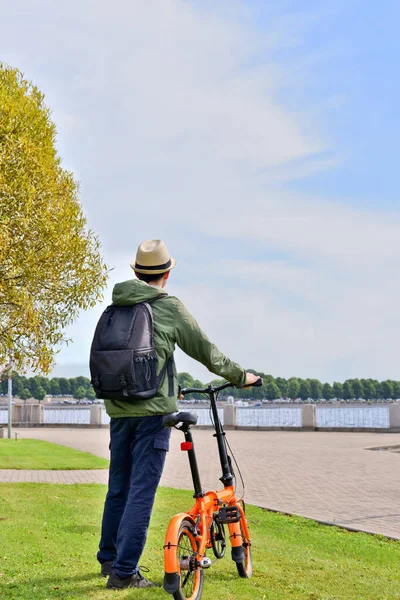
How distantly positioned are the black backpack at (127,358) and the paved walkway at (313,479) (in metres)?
5.05

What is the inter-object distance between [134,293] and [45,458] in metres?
15.2

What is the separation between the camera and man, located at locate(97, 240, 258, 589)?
4.46 metres

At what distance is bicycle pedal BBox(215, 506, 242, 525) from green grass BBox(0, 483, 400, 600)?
0.46 metres

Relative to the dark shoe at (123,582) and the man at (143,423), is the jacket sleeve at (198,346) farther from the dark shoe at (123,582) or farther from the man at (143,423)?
the dark shoe at (123,582)

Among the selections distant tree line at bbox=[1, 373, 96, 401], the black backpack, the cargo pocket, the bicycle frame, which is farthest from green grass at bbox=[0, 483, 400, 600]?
distant tree line at bbox=[1, 373, 96, 401]

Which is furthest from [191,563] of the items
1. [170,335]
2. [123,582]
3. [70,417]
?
[70,417]

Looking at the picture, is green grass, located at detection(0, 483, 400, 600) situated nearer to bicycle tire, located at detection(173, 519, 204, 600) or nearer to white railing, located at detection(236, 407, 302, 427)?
bicycle tire, located at detection(173, 519, 204, 600)

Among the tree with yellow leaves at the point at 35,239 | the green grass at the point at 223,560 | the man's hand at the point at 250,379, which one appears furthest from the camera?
the tree with yellow leaves at the point at 35,239

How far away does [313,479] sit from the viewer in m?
14.9

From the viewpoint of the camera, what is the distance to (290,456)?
69.5 ft

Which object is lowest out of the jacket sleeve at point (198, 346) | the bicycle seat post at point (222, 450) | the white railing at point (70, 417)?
the white railing at point (70, 417)

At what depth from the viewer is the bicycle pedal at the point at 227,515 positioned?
481cm

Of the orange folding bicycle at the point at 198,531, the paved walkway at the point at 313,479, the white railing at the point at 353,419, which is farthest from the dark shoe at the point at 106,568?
the white railing at the point at 353,419

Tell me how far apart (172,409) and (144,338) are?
1.50 ft
